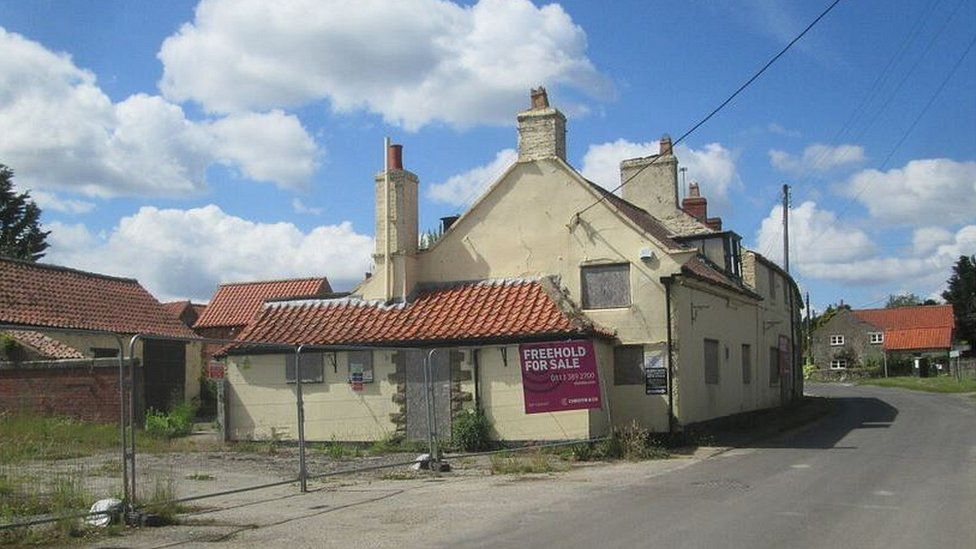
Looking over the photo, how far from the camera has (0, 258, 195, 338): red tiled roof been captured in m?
28.9

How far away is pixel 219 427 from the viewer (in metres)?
21.7

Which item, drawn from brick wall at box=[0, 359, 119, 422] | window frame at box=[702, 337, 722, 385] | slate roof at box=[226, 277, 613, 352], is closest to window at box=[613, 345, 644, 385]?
slate roof at box=[226, 277, 613, 352]

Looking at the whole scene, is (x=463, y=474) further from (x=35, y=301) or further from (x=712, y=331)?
(x=35, y=301)

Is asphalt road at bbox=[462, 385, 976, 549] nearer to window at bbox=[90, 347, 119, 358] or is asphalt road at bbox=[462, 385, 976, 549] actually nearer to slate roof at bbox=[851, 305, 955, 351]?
window at bbox=[90, 347, 119, 358]

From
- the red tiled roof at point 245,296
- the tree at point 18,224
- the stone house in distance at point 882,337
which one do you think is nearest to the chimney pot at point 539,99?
the red tiled roof at point 245,296

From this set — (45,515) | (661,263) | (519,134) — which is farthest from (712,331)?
(45,515)

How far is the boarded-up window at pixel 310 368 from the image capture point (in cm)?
2133

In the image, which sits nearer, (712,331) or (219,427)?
(219,427)

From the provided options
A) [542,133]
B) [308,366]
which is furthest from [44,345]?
[542,133]

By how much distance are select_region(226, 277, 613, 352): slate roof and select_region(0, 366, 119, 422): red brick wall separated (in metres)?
4.05

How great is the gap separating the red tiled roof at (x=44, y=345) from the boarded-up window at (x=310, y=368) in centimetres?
747

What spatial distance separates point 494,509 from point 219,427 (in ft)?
39.4

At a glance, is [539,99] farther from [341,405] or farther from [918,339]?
[918,339]

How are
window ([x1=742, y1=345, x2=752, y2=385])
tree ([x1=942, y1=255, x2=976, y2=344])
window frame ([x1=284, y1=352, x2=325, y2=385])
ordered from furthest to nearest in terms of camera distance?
tree ([x1=942, y1=255, x2=976, y2=344]) < window ([x1=742, y1=345, x2=752, y2=385]) < window frame ([x1=284, y1=352, x2=325, y2=385])
